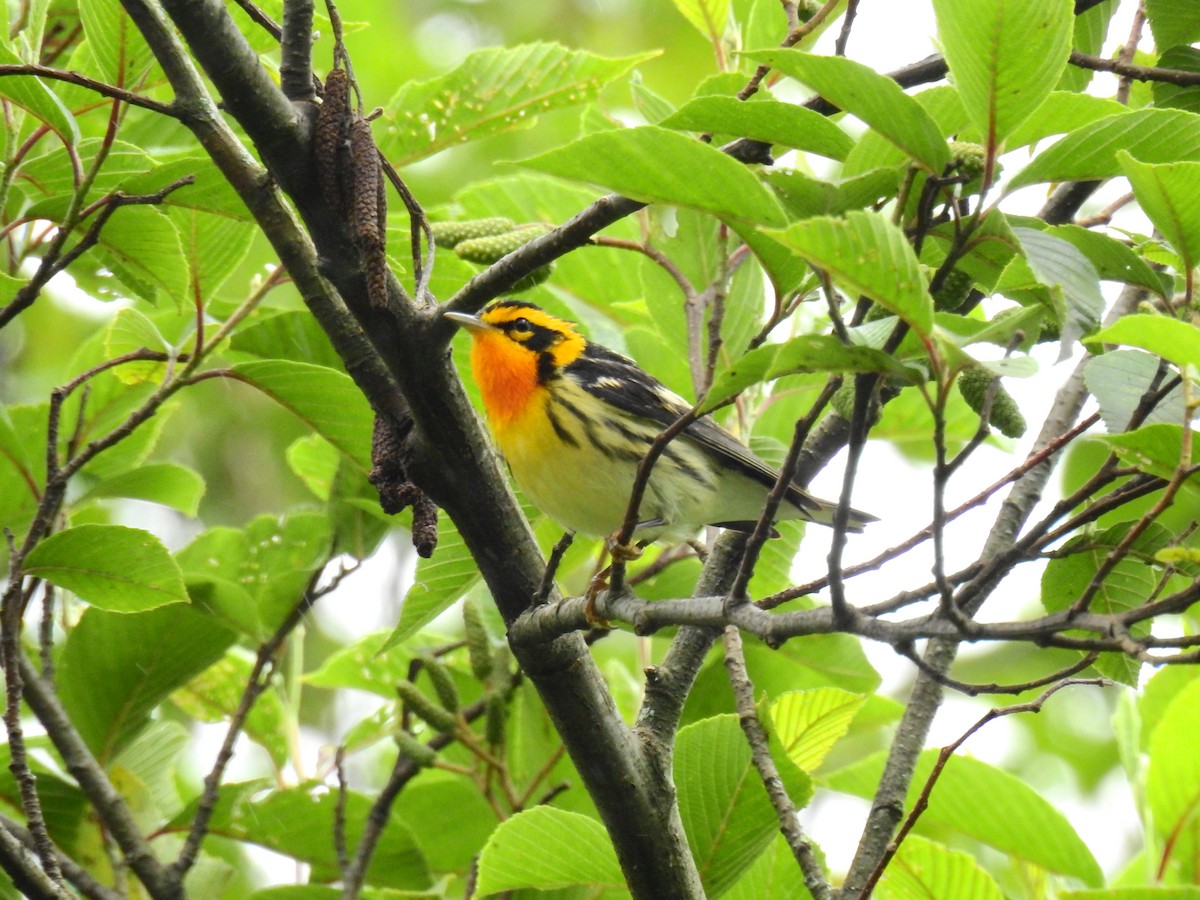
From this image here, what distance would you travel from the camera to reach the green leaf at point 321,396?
2924 mm

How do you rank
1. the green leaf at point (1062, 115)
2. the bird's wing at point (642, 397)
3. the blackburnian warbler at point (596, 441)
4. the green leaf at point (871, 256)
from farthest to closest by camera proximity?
the bird's wing at point (642, 397) → the blackburnian warbler at point (596, 441) → the green leaf at point (1062, 115) → the green leaf at point (871, 256)

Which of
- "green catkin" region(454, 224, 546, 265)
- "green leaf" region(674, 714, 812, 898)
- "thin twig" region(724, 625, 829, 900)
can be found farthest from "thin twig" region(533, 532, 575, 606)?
"green catkin" region(454, 224, 546, 265)

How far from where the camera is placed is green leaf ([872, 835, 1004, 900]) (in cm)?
266

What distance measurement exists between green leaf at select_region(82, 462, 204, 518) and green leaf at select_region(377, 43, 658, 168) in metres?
0.99

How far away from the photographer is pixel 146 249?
2.83 meters

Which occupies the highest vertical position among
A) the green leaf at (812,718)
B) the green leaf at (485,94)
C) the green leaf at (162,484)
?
the green leaf at (485,94)

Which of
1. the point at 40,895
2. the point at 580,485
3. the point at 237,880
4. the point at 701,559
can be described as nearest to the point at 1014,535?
the point at 701,559

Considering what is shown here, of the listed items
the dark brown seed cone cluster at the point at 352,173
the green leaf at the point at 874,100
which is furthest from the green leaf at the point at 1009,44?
the dark brown seed cone cluster at the point at 352,173

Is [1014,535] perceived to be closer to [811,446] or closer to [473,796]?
[811,446]

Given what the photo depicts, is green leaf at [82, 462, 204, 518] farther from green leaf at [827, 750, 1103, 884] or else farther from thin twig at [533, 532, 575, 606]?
green leaf at [827, 750, 1103, 884]

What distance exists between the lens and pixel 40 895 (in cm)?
249

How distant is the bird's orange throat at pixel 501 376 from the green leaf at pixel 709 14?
3.80 ft

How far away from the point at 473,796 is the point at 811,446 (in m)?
1.33

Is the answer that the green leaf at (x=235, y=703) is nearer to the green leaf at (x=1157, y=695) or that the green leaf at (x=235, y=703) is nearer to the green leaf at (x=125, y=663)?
the green leaf at (x=125, y=663)
